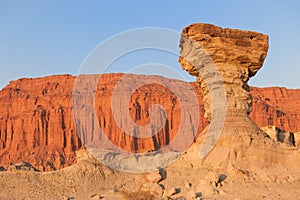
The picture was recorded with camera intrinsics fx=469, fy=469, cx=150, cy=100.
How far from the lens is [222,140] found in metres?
20.2

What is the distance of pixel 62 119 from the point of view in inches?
4090

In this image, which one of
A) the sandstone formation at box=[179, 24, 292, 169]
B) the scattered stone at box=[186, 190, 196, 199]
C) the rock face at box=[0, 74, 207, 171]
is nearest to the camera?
the scattered stone at box=[186, 190, 196, 199]

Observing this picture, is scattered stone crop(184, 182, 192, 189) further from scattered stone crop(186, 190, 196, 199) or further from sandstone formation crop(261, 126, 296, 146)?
sandstone formation crop(261, 126, 296, 146)

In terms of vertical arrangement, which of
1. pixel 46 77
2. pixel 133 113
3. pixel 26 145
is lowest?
pixel 26 145

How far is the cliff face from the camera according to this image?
9350 cm

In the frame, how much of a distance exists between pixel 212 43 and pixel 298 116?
323 ft

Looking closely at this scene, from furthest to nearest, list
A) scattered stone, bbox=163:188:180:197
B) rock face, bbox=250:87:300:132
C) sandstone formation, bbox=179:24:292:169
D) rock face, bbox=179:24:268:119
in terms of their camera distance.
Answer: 1. rock face, bbox=250:87:300:132
2. rock face, bbox=179:24:268:119
3. sandstone formation, bbox=179:24:292:169
4. scattered stone, bbox=163:188:180:197

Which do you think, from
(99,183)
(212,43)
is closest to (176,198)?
(99,183)

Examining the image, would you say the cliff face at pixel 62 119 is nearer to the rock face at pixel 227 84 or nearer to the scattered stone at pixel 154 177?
the rock face at pixel 227 84

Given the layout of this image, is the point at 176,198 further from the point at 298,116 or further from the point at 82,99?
the point at 298,116

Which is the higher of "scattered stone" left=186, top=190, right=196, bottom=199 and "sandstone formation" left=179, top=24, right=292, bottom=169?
"sandstone formation" left=179, top=24, right=292, bottom=169

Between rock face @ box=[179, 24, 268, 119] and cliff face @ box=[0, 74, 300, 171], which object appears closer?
rock face @ box=[179, 24, 268, 119]

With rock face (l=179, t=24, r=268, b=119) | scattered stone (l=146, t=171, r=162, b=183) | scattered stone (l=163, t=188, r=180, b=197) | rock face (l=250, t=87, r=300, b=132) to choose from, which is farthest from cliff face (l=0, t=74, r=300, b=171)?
scattered stone (l=163, t=188, r=180, b=197)

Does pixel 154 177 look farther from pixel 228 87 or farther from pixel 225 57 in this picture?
pixel 225 57
